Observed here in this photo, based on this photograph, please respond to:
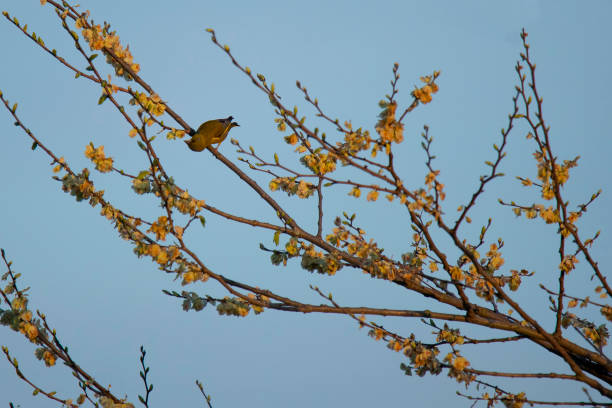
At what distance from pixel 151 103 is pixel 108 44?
0.59 meters

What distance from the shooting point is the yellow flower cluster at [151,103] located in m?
4.66

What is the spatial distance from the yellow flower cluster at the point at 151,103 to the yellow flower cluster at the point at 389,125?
186 centimetres

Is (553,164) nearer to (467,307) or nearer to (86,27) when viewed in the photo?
(467,307)

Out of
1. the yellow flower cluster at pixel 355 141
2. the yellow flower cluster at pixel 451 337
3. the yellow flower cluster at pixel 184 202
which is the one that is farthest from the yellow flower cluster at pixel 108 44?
the yellow flower cluster at pixel 451 337

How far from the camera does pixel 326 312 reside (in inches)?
166

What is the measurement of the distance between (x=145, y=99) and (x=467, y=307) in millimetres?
2951

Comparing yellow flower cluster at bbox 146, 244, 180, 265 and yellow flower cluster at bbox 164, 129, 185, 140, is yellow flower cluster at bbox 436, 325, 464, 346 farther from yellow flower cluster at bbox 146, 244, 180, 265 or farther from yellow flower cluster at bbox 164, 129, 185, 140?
yellow flower cluster at bbox 164, 129, 185, 140

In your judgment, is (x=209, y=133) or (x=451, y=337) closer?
(x=451, y=337)

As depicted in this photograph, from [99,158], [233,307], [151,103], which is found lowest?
[233,307]

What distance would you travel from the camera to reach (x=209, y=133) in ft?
20.0

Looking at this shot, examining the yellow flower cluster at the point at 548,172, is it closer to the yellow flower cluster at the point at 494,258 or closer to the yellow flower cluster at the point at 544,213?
the yellow flower cluster at the point at 544,213

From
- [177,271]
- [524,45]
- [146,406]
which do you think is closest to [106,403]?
[146,406]

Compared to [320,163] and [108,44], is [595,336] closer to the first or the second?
[320,163]

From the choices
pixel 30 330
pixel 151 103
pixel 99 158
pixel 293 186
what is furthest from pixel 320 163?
pixel 30 330
